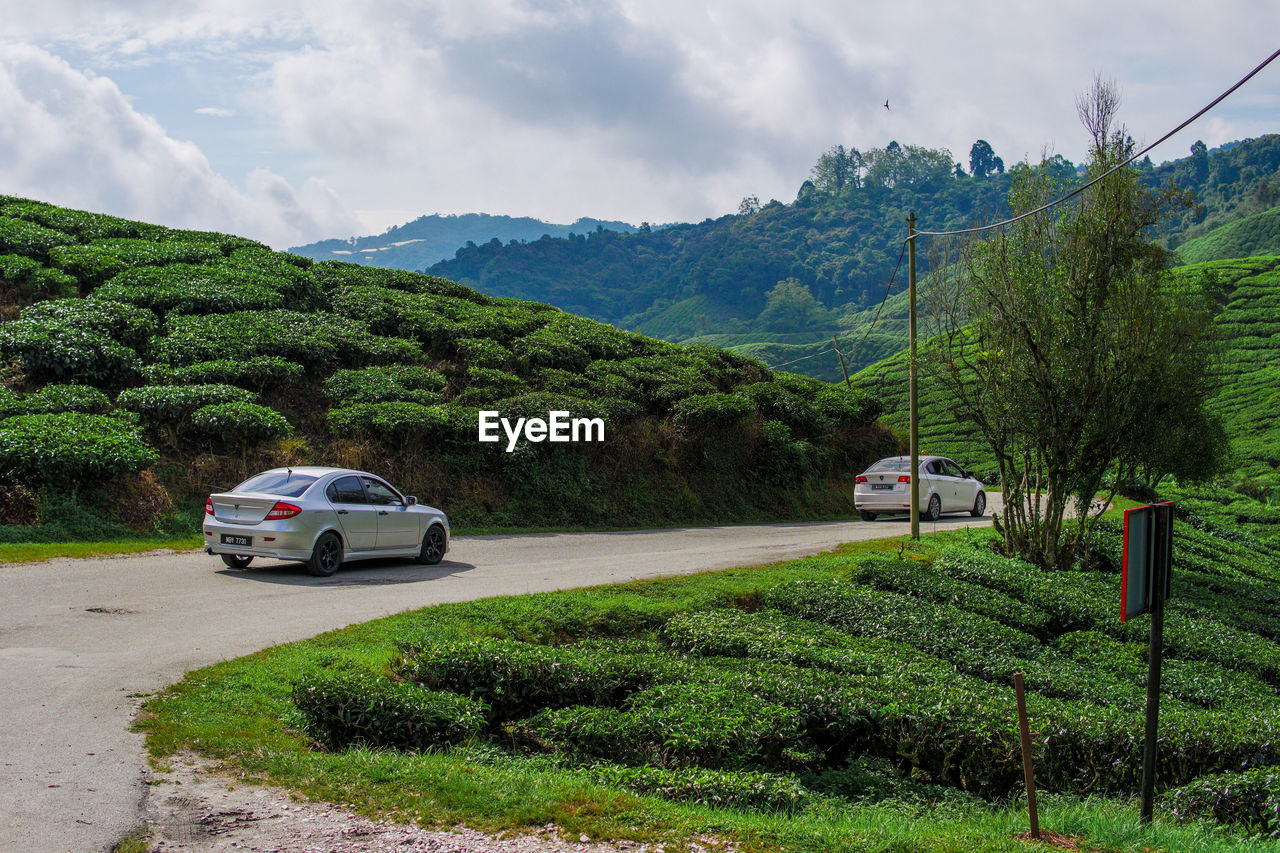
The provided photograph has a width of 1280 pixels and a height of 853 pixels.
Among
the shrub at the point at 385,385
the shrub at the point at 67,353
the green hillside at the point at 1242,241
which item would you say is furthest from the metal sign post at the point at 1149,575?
the green hillside at the point at 1242,241

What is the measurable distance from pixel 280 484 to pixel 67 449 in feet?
15.4

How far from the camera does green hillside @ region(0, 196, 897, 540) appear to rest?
16.2 m

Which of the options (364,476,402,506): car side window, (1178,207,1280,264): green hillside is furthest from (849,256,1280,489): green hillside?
(364,476,402,506): car side window

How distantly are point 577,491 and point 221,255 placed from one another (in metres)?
13.4

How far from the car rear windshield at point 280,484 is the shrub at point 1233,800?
10.6 metres

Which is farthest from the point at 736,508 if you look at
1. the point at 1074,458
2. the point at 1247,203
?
the point at 1247,203

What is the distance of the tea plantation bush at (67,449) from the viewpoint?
46.8 feet

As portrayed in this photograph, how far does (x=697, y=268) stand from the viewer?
187m

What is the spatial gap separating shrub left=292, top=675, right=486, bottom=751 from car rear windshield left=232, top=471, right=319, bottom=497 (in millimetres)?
6478

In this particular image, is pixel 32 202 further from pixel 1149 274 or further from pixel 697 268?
pixel 697 268

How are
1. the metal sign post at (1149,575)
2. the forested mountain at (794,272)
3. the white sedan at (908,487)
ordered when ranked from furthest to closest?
the forested mountain at (794,272) < the white sedan at (908,487) < the metal sign post at (1149,575)

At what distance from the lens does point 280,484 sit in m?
12.5

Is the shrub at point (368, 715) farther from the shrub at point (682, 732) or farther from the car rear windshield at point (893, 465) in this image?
the car rear windshield at point (893, 465)

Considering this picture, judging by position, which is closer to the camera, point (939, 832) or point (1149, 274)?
point (939, 832)
